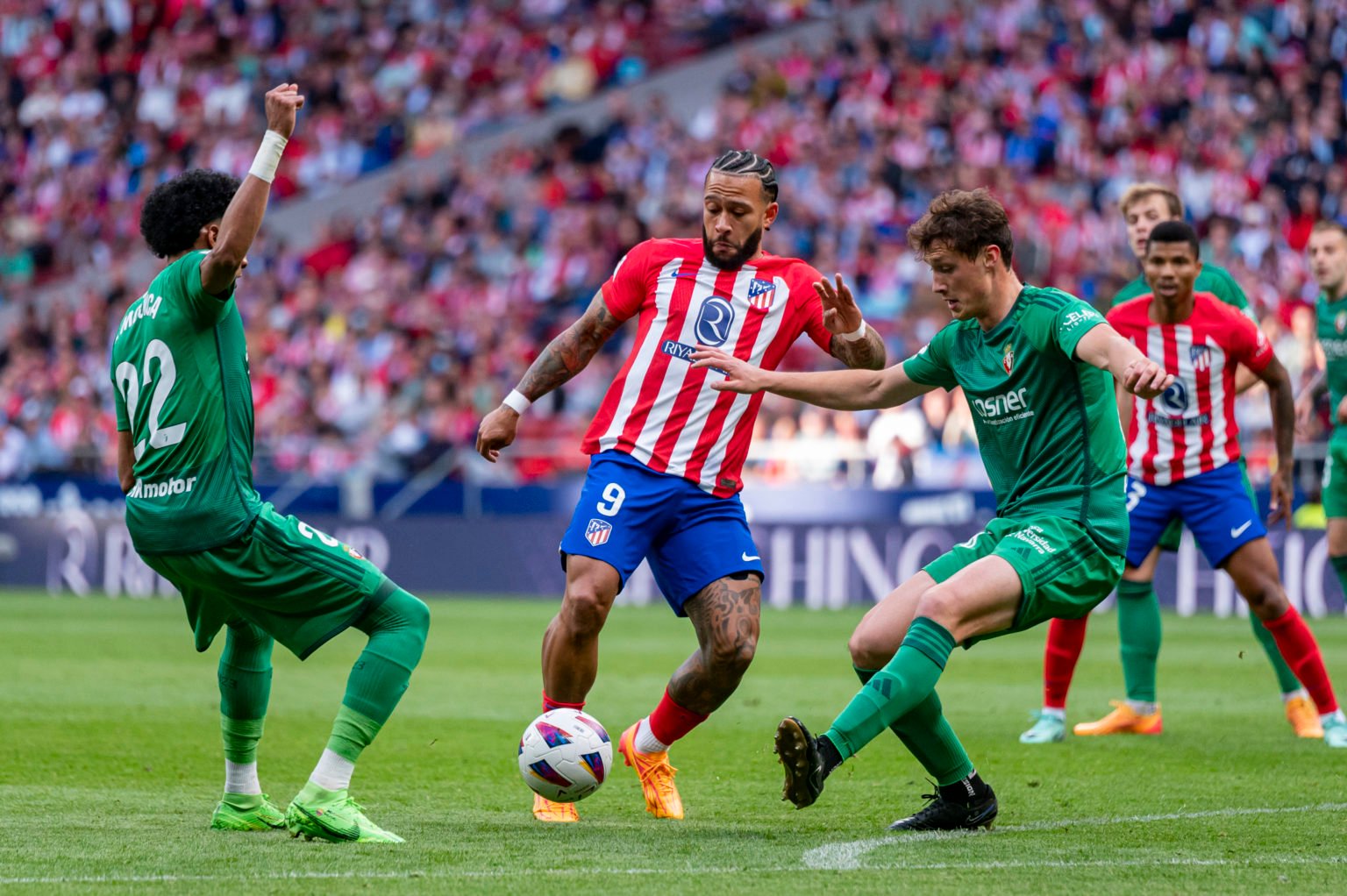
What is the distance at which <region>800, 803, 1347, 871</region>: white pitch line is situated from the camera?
17.1 ft

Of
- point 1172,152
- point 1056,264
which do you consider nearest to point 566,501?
point 1056,264

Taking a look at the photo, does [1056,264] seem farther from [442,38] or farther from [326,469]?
[442,38]

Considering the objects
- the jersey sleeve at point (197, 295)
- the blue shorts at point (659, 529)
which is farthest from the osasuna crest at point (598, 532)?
the jersey sleeve at point (197, 295)

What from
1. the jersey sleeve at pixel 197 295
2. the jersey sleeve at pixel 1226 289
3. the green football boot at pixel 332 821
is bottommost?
the green football boot at pixel 332 821

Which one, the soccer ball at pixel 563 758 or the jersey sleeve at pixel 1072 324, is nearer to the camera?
the jersey sleeve at pixel 1072 324

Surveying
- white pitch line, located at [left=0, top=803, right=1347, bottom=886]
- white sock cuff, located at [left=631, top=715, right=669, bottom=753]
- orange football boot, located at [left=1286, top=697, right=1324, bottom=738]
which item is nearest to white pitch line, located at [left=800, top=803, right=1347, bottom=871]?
white pitch line, located at [left=0, top=803, right=1347, bottom=886]

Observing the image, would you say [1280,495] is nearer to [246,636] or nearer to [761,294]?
[761,294]

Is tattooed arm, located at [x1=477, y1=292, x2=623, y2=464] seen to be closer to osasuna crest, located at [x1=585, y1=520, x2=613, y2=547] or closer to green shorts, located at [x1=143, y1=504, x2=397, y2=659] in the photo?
osasuna crest, located at [x1=585, y1=520, x2=613, y2=547]

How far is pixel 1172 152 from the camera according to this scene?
21.0m

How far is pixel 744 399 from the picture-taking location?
667cm

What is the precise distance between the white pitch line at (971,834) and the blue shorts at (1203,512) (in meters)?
2.20

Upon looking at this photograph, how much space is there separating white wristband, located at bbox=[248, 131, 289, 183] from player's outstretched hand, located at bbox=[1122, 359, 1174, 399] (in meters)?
2.64

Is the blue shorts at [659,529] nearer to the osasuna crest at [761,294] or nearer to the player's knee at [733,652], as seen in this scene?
the player's knee at [733,652]

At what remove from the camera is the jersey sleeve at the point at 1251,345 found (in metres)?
8.29
